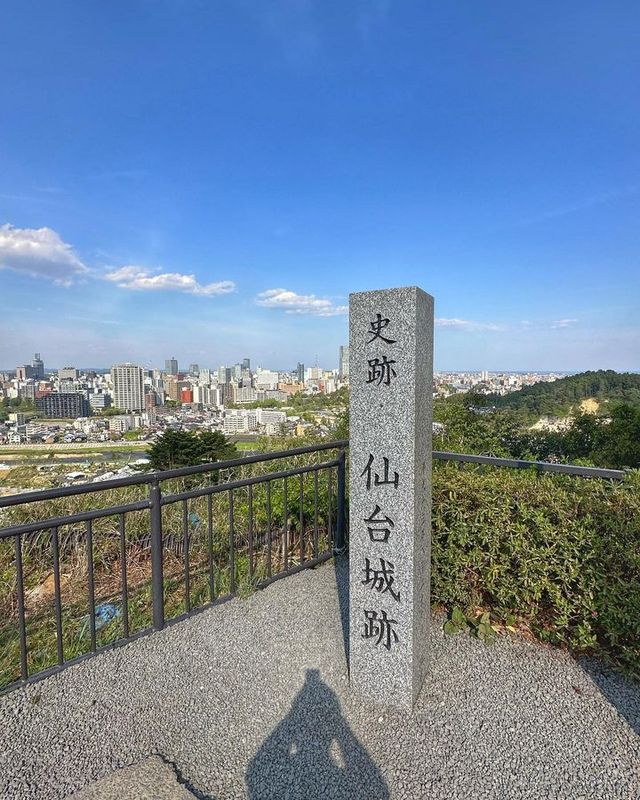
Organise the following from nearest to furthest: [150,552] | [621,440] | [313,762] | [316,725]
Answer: [313,762] < [316,725] < [150,552] < [621,440]

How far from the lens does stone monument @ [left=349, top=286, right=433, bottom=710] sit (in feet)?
6.60

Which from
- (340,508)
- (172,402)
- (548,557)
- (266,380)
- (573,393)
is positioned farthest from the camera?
(266,380)

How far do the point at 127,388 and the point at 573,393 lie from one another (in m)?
17.3

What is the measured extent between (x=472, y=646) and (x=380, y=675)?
743 mm

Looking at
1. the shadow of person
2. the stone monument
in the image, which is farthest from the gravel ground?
the stone monument

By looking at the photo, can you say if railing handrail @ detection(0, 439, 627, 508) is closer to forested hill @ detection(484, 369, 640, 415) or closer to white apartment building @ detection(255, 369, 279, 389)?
forested hill @ detection(484, 369, 640, 415)

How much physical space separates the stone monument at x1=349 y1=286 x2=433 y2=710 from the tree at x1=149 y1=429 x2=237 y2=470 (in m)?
5.39

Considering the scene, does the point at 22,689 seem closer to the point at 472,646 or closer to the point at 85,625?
the point at 85,625

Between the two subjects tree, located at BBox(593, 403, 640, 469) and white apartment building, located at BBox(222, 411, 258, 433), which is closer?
tree, located at BBox(593, 403, 640, 469)

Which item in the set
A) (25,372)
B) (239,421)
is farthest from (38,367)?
(239,421)

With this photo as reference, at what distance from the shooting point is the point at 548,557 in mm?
2514

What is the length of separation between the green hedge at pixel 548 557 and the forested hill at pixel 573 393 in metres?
3.82

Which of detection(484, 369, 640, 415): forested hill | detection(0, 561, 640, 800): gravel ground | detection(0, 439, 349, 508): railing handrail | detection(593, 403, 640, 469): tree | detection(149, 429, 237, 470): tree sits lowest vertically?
detection(0, 561, 640, 800): gravel ground

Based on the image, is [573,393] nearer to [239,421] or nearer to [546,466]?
[546,466]
